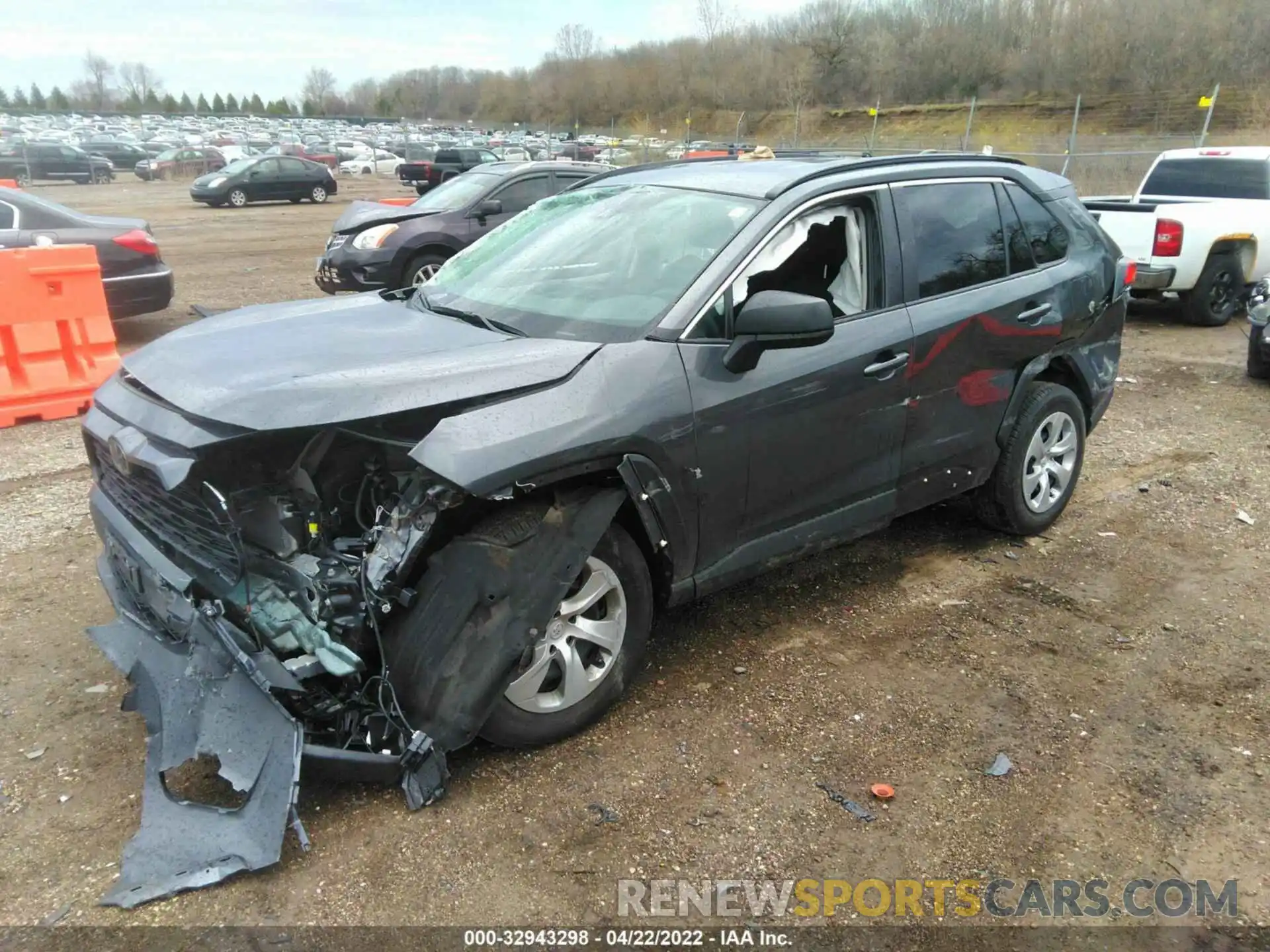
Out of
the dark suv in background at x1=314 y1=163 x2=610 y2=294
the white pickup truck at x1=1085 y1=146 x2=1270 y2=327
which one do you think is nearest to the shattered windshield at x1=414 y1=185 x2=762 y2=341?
the dark suv in background at x1=314 y1=163 x2=610 y2=294

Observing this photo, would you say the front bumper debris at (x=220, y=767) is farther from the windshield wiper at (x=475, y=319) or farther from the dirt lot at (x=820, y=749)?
the windshield wiper at (x=475, y=319)

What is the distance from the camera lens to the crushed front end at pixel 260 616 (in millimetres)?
2559

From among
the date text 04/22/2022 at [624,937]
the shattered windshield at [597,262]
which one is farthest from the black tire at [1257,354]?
the date text 04/22/2022 at [624,937]

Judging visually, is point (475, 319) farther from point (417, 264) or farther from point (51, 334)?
point (417, 264)

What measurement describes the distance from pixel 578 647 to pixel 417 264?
837 cm

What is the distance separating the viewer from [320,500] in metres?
2.89

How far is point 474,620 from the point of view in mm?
2781

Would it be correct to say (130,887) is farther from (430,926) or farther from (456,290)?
(456,290)

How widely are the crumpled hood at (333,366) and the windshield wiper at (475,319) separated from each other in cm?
4

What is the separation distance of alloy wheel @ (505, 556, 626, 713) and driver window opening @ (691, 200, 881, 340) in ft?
3.82

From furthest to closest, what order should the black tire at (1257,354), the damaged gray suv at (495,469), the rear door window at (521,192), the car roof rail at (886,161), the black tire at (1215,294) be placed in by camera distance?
the rear door window at (521,192) → the black tire at (1215,294) → the black tire at (1257,354) → the car roof rail at (886,161) → the damaged gray suv at (495,469)

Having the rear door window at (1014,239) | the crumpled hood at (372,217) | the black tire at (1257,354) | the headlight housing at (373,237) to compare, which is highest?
the rear door window at (1014,239)

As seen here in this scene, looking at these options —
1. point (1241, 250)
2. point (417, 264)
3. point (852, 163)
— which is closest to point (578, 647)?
point (852, 163)

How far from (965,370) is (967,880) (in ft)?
7.42
